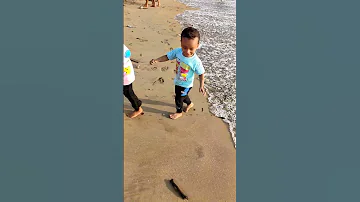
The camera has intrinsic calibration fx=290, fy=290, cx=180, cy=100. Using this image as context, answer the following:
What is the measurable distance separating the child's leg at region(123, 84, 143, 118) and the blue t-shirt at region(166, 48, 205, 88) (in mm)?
479

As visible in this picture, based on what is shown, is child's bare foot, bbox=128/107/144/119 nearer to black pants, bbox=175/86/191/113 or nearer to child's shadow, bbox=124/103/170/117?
child's shadow, bbox=124/103/170/117

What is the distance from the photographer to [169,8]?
8.59 metres

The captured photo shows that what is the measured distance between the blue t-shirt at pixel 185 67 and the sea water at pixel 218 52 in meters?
0.59

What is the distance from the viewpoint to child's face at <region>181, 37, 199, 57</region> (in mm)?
2756

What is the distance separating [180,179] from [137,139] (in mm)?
656

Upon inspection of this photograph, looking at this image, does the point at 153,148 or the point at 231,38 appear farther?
the point at 231,38

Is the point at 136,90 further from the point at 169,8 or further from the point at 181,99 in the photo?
the point at 169,8

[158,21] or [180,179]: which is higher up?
[158,21]

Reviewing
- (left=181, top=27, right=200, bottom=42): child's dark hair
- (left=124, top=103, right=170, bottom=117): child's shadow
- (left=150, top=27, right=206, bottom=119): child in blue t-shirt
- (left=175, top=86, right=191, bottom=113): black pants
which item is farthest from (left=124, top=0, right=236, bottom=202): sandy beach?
(left=181, top=27, right=200, bottom=42): child's dark hair

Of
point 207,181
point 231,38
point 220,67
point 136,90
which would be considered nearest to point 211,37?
point 231,38

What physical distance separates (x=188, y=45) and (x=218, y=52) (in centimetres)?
264

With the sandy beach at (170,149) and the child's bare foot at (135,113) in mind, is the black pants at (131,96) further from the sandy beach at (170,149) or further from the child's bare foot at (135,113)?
the sandy beach at (170,149)

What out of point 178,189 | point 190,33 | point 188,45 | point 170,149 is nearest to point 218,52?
point 188,45

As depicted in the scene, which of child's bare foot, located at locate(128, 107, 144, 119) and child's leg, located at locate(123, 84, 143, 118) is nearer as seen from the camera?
child's leg, located at locate(123, 84, 143, 118)
